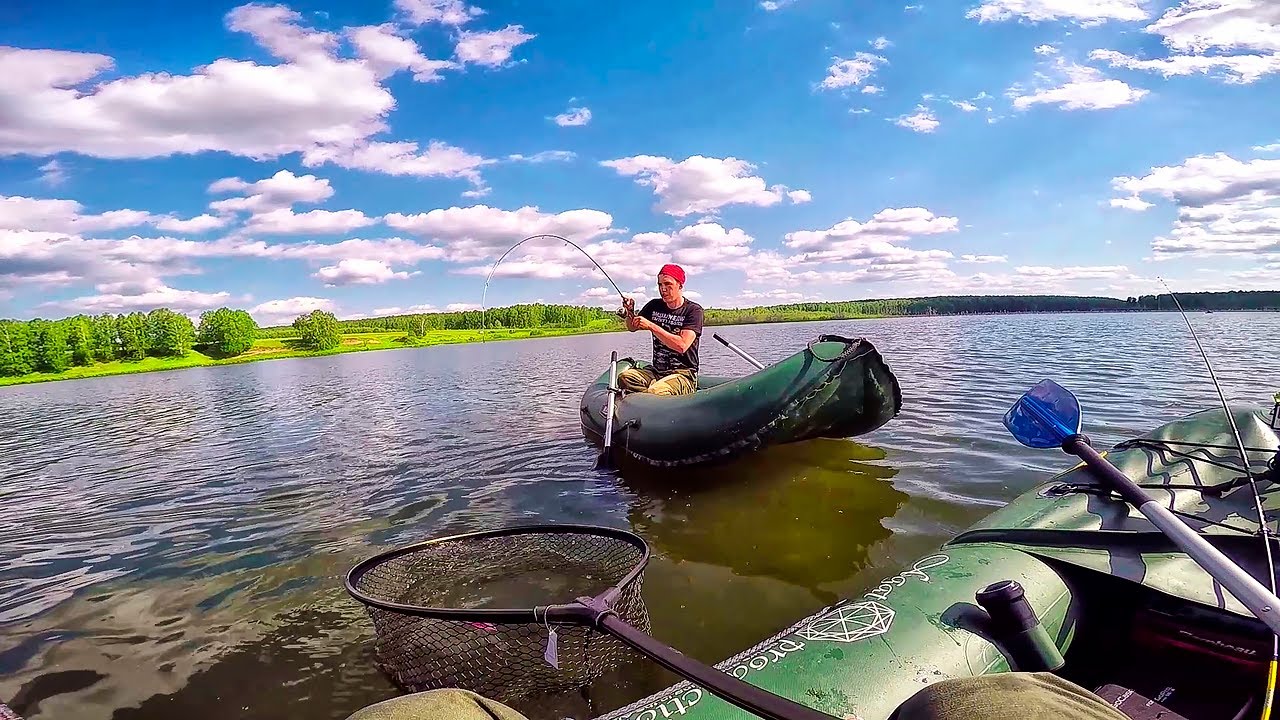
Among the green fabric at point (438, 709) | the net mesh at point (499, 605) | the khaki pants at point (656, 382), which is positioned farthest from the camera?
the khaki pants at point (656, 382)

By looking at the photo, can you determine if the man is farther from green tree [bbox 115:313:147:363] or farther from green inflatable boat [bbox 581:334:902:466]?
green tree [bbox 115:313:147:363]

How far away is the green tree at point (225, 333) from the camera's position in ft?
255

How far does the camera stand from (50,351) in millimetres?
60250

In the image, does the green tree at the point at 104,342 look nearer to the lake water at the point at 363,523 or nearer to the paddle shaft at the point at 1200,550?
the lake water at the point at 363,523

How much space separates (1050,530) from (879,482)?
3841 millimetres

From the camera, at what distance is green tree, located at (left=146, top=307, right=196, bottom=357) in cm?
7175

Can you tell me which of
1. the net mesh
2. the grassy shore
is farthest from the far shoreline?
the net mesh

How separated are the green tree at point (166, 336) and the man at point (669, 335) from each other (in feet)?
273

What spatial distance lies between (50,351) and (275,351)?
23581 mm

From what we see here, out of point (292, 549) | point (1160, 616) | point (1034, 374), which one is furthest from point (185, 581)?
point (1034, 374)

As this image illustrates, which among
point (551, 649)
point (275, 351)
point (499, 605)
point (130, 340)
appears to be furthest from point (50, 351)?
point (551, 649)

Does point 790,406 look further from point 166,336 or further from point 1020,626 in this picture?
point 166,336

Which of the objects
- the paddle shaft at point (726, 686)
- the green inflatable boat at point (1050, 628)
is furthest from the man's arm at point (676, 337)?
the paddle shaft at point (726, 686)

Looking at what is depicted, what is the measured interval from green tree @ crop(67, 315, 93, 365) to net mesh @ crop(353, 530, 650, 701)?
83.8 metres
